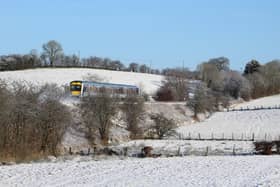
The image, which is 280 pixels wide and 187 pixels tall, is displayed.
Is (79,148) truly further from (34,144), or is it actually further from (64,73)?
(64,73)

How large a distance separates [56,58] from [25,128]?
Answer: 124545 mm

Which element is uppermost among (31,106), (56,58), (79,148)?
(56,58)

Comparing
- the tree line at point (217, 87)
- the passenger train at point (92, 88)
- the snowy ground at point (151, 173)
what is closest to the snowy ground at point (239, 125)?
the tree line at point (217, 87)

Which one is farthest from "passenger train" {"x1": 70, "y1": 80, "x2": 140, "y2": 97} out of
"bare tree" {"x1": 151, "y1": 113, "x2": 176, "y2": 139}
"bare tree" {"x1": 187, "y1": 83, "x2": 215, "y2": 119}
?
"bare tree" {"x1": 187, "y1": 83, "x2": 215, "y2": 119}

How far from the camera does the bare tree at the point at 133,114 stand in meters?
67.8

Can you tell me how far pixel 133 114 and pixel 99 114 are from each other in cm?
846

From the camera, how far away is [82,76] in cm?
12656

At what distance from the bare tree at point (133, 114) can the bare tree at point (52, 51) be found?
92719 mm

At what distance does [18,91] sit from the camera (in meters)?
44.4

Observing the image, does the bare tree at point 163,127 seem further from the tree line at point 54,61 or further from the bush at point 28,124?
the tree line at point 54,61

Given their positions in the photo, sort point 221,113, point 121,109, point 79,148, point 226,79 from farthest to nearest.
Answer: point 226,79 → point 221,113 → point 121,109 → point 79,148

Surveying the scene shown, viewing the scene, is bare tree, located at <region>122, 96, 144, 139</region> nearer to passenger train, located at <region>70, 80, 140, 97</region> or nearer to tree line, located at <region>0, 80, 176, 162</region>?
tree line, located at <region>0, 80, 176, 162</region>

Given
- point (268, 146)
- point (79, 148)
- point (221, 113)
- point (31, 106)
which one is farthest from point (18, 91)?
point (221, 113)

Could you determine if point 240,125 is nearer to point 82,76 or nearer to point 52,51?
point 82,76
